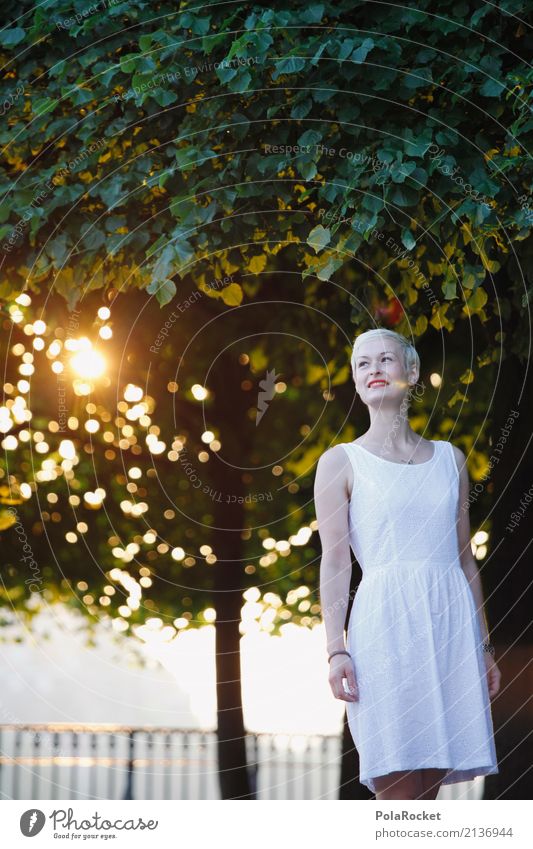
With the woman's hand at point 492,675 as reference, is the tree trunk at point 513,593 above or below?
above

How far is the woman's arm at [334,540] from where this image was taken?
4902 millimetres

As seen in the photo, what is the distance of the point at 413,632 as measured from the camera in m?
4.89

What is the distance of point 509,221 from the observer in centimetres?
633

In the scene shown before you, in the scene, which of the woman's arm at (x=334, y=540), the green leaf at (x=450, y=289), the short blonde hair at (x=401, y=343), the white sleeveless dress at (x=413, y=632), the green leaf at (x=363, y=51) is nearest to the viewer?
the white sleeveless dress at (x=413, y=632)

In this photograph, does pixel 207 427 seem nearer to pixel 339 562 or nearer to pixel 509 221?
pixel 509 221

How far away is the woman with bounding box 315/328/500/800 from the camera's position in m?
4.80

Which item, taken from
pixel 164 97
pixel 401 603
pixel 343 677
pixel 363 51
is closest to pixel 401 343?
pixel 401 603

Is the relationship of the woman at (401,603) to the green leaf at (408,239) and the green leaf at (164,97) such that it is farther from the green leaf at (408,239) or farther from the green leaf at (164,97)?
the green leaf at (164,97)

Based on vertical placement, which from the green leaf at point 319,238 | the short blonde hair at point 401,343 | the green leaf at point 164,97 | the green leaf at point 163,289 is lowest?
the short blonde hair at point 401,343

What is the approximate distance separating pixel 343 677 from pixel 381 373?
1541 millimetres

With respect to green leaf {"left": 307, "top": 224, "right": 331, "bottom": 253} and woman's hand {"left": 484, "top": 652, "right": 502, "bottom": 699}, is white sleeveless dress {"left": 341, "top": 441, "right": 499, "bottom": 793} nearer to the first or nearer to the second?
woman's hand {"left": 484, "top": 652, "right": 502, "bottom": 699}

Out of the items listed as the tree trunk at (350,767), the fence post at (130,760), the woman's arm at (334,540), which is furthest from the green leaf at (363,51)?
the fence post at (130,760)

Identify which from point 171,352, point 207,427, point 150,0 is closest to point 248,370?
point 207,427

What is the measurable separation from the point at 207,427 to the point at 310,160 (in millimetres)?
6498
